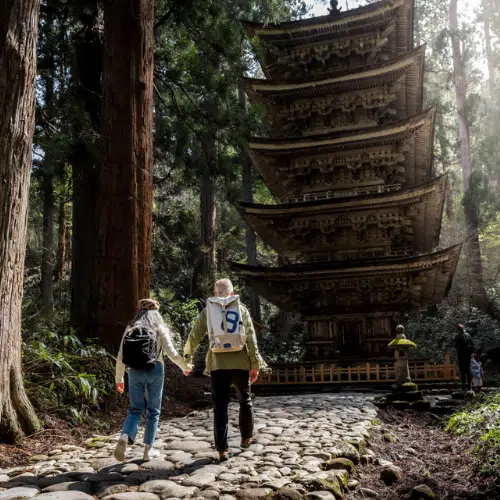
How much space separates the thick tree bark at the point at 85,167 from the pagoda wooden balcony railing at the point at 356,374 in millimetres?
4982

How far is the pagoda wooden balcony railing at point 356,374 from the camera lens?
1184cm

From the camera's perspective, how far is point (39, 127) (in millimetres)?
10273

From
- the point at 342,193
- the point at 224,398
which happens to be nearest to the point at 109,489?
the point at 224,398

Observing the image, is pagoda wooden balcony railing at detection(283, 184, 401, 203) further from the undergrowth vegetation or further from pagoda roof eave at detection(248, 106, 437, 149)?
the undergrowth vegetation

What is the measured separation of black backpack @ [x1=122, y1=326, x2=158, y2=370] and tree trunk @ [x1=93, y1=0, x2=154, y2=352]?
2.97 meters

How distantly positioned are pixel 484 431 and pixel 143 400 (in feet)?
13.4

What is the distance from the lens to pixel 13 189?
4.80m

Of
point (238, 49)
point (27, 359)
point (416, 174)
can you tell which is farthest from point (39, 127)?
point (416, 174)

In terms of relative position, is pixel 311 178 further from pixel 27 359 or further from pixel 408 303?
pixel 27 359

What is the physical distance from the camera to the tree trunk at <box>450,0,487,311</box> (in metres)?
21.7

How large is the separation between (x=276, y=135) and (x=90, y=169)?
8.77 meters

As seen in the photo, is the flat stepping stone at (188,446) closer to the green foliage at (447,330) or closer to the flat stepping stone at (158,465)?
the flat stepping stone at (158,465)

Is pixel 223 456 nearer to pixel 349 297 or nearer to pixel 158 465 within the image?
pixel 158 465

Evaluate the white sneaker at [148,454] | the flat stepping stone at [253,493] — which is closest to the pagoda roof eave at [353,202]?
the white sneaker at [148,454]
